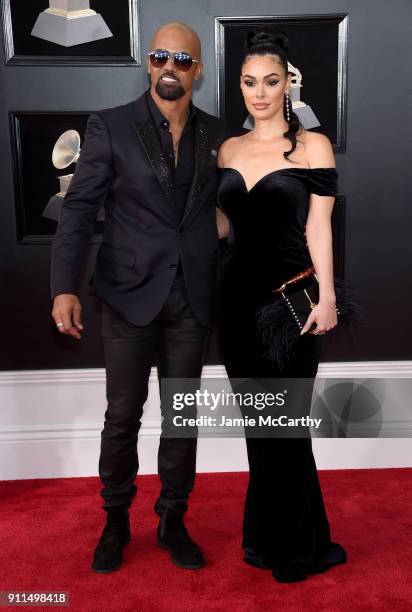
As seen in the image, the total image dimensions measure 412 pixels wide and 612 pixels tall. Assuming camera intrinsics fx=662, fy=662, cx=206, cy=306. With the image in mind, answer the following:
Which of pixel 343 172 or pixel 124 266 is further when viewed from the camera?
pixel 343 172

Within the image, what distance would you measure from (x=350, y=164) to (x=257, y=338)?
4.59 feet

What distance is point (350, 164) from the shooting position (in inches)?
133

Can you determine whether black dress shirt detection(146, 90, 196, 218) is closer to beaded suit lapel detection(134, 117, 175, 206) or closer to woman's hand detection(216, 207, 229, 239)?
beaded suit lapel detection(134, 117, 175, 206)

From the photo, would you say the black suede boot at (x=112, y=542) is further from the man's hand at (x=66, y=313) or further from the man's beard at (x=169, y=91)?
the man's beard at (x=169, y=91)

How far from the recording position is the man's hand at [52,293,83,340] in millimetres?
2439

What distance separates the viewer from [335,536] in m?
2.86

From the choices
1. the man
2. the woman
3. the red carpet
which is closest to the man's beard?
the man

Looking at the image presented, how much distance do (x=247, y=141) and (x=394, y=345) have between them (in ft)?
5.29

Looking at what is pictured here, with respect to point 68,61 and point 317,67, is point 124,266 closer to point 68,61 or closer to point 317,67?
point 68,61

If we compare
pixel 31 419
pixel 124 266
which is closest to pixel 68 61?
pixel 124 266

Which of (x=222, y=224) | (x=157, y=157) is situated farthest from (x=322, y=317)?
(x=157, y=157)

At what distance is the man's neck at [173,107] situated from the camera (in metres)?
2.46

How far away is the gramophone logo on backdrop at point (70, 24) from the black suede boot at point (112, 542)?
220 centimetres

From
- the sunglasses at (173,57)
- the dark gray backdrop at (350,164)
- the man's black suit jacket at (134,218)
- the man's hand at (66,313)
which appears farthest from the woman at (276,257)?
the dark gray backdrop at (350,164)
